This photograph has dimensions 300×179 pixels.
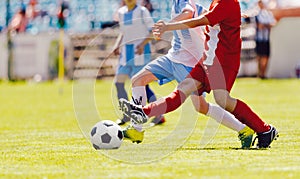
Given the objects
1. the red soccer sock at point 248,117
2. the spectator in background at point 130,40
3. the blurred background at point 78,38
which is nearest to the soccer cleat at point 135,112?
the red soccer sock at point 248,117

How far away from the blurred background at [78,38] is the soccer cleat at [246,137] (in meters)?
12.5

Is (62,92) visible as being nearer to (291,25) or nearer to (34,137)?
(291,25)

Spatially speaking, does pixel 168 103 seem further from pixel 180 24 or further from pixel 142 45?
pixel 142 45

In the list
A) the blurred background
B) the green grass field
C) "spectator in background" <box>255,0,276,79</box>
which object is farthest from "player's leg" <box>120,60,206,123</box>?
"spectator in background" <box>255,0,276,79</box>

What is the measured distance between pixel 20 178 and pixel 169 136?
3.38 metres

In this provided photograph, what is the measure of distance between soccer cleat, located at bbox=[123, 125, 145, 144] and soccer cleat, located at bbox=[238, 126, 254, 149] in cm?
107

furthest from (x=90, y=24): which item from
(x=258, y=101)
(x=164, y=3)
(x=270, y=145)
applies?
(x=270, y=145)

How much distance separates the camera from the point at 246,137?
717 cm

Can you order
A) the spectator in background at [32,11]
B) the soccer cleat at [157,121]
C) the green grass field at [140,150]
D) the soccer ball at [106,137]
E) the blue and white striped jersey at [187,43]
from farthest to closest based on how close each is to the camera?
the spectator in background at [32,11] → the soccer cleat at [157,121] → the blue and white striped jersey at [187,43] → the soccer ball at [106,137] → the green grass field at [140,150]

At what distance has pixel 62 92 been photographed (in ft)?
60.1

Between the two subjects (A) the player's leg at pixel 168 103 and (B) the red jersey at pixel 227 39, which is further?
(B) the red jersey at pixel 227 39

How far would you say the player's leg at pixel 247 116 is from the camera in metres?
7.02

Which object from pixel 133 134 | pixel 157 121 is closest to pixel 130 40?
pixel 157 121

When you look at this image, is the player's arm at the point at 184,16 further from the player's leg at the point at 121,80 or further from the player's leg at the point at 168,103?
the player's leg at the point at 121,80
